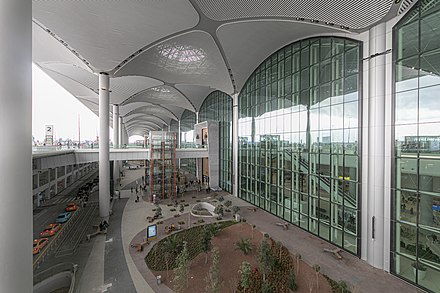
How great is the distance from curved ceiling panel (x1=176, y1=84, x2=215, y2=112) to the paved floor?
72.1ft

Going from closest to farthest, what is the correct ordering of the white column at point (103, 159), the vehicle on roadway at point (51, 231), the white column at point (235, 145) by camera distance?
the vehicle on roadway at point (51, 231), the white column at point (103, 159), the white column at point (235, 145)

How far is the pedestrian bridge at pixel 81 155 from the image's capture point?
16250mm

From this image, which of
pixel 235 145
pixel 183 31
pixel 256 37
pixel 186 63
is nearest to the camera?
pixel 183 31

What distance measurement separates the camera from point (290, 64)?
59.5 feet

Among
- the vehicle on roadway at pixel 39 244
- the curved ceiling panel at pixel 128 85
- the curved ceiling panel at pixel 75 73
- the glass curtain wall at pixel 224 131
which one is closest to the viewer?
the vehicle on roadway at pixel 39 244

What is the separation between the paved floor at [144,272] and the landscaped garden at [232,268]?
2.92ft

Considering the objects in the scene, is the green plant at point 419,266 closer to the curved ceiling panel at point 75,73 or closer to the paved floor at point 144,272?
the paved floor at point 144,272

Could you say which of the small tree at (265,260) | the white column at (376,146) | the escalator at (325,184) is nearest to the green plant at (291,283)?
the small tree at (265,260)

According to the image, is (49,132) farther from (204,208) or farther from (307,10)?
(307,10)

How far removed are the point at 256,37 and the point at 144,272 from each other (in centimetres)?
1920

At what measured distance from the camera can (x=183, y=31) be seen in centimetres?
1683

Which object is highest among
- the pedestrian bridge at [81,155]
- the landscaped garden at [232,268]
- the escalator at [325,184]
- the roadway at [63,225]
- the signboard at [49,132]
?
the signboard at [49,132]

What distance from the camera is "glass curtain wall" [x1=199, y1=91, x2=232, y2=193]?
2914 cm

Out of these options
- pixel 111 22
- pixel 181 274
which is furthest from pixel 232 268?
pixel 111 22
